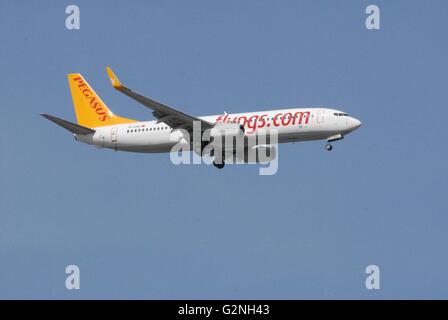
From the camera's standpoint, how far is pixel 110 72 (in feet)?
198

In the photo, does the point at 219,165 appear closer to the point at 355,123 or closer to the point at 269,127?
the point at 269,127

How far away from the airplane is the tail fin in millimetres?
106

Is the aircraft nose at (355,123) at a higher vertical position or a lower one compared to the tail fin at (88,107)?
lower

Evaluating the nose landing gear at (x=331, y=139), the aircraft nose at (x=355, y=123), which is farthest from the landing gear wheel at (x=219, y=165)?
the aircraft nose at (x=355, y=123)

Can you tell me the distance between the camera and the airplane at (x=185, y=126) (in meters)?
65.9

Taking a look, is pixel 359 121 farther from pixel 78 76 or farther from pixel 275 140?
pixel 78 76

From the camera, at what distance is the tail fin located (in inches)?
2957

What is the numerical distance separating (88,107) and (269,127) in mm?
18273

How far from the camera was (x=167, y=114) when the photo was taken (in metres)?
66.3

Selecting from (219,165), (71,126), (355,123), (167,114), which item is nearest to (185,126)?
(167,114)

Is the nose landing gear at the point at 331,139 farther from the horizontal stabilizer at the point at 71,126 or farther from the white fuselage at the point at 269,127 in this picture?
the horizontal stabilizer at the point at 71,126
